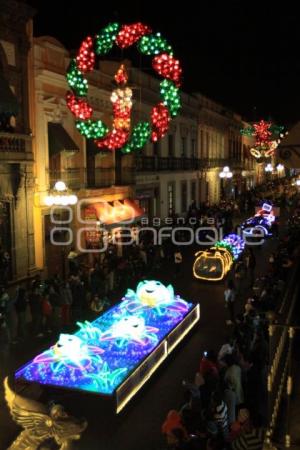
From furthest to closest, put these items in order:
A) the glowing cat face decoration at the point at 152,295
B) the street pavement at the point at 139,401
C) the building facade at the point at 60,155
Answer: the building facade at the point at 60,155 < the glowing cat face decoration at the point at 152,295 < the street pavement at the point at 139,401

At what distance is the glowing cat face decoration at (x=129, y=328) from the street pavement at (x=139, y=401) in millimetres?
986

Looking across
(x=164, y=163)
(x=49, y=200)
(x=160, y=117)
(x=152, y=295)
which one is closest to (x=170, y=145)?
(x=164, y=163)

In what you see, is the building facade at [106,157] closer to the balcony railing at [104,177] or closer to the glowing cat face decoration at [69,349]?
the balcony railing at [104,177]

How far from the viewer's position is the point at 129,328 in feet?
40.4

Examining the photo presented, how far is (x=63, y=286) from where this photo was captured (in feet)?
52.2

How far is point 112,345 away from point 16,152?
8.61 metres

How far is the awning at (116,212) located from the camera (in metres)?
23.9

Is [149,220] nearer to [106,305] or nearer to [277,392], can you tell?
[106,305]

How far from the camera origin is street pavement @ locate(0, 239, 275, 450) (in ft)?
31.4

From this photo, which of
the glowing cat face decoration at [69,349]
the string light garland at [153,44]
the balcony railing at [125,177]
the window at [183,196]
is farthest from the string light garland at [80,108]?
the window at [183,196]

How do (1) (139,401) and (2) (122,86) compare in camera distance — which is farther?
(2) (122,86)

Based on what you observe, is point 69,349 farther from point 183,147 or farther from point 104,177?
point 183,147

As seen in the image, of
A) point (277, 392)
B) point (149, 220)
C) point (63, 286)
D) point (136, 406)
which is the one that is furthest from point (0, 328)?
point (149, 220)

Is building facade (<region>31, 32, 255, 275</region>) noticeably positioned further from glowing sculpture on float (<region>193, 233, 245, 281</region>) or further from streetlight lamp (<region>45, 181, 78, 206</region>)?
glowing sculpture on float (<region>193, 233, 245, 281</region>)
